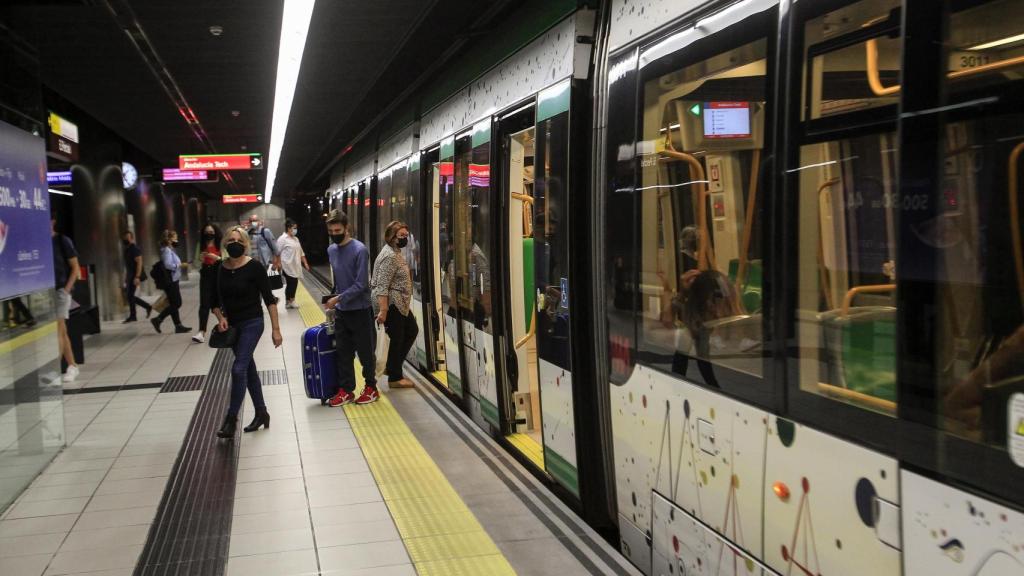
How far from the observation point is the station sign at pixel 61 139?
1037 centimetres

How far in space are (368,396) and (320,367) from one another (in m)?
0.48

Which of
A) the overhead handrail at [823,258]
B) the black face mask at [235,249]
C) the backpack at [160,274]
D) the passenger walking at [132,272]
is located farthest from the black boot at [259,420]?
the passenger walking at [132,272]

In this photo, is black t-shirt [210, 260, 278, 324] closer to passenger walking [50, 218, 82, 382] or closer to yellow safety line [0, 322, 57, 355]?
yellow safety line [0, 322, 57, 355]

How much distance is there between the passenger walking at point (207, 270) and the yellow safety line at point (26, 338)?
110cm

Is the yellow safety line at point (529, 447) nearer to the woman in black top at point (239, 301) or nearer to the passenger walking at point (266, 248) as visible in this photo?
the woman in black top at point (239, 301)

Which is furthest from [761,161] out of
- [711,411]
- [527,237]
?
[527,237]

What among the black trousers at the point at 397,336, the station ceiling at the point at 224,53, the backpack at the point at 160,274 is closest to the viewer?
the station ceiling at the point at 224,53

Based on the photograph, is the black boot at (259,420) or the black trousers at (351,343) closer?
the black boot at (259,420)

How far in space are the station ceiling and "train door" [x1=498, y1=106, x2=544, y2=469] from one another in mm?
1515

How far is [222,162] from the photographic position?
18.0 meters

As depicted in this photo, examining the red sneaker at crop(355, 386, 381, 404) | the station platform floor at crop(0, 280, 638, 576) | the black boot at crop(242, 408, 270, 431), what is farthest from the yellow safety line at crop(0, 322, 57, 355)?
the red sneaker at crop(355, 386, 381, 404)

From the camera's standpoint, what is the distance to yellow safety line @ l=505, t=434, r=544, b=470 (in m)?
5.33

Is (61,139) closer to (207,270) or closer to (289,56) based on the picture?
(289,56)

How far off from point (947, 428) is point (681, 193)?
144 cm
